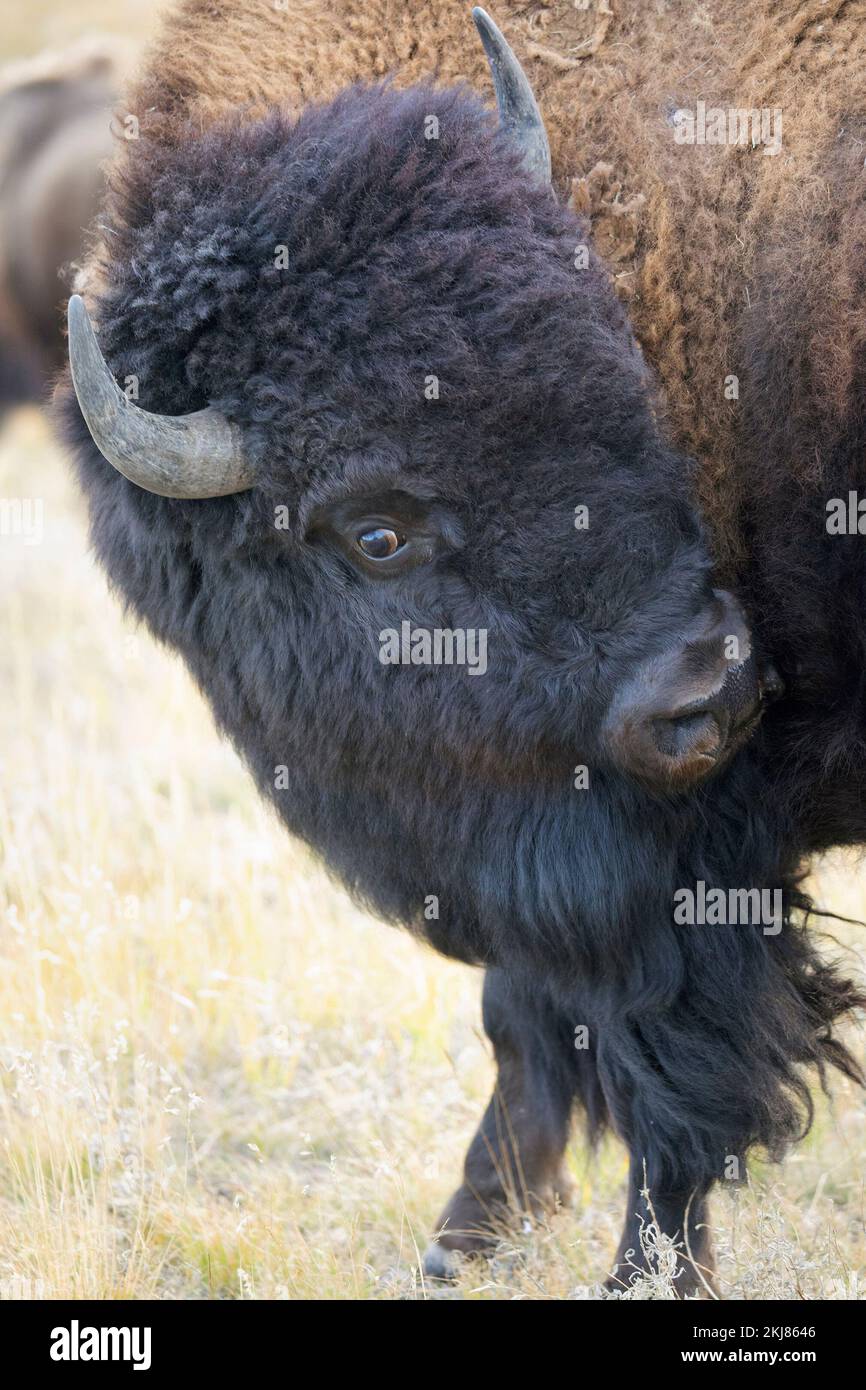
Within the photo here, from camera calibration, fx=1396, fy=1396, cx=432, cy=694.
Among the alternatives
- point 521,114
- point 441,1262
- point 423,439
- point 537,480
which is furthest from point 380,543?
point 441,1262

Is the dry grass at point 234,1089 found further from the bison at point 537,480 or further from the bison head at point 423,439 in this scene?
the bison head at point 423,439

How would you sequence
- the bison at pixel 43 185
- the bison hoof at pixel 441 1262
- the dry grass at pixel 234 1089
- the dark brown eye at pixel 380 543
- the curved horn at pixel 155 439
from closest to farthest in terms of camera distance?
the curved horn at pixel 155 439, the dark brown eye at pixel 380 543, the dry grass at pixel 234 1089, the bison hoof at pixel 441 1262, the bison at pixel 43 185

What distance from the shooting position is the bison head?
282 cm

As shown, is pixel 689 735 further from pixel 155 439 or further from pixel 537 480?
pixel 155 439

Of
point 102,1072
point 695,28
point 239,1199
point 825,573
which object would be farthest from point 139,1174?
point 695,28

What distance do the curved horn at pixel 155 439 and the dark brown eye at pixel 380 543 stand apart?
27 cm

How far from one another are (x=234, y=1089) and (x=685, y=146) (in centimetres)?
305

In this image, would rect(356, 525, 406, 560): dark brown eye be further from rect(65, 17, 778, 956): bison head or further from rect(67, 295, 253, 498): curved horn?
rect(67, 295, 253, 498): curved horn

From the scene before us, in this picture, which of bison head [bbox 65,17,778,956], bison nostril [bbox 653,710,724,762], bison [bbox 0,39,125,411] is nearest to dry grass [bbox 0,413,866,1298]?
bison head [bbox 65,17,778,956]

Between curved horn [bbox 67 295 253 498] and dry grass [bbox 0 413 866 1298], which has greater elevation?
curved horn [bbox 67 295 253 498]

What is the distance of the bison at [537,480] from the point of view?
283cm

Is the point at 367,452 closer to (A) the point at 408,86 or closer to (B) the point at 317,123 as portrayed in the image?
(B) the point at 317,123

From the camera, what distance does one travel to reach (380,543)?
2943 mm

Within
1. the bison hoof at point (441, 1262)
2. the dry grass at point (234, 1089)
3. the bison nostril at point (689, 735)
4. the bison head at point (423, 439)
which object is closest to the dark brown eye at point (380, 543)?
the bison head at point (423, 439)
